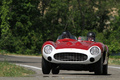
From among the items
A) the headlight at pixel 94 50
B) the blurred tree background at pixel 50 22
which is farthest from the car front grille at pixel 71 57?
the blurred tree background at pixel 50 22

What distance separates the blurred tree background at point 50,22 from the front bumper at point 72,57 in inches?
1488

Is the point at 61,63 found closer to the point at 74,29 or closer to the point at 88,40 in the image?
the point at 88,40

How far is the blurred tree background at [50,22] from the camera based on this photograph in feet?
164

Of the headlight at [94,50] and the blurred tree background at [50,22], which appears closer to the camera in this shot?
the headlight at [94,50]

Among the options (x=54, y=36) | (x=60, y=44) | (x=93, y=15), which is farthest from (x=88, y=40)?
(x=93, y=15)

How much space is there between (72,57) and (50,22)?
49.2 meters

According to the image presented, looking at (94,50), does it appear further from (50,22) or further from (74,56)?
(50,22)

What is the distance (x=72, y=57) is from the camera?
33.1 feet

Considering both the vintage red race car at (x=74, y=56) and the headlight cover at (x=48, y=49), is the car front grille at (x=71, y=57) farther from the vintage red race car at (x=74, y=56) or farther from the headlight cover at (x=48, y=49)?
the headlight cover at (x=48, y=49)

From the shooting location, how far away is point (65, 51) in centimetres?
1005

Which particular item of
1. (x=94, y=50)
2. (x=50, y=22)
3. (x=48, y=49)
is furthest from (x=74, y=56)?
(x=50, y=22)

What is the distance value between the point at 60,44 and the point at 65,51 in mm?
615

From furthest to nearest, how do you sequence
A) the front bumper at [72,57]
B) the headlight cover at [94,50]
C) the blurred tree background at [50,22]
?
1. the blurred tree background at [50,22]
2. the headlight cover at [94,50]
3. the front bumper at [72,57]

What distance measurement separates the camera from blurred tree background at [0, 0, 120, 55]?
50.1m
